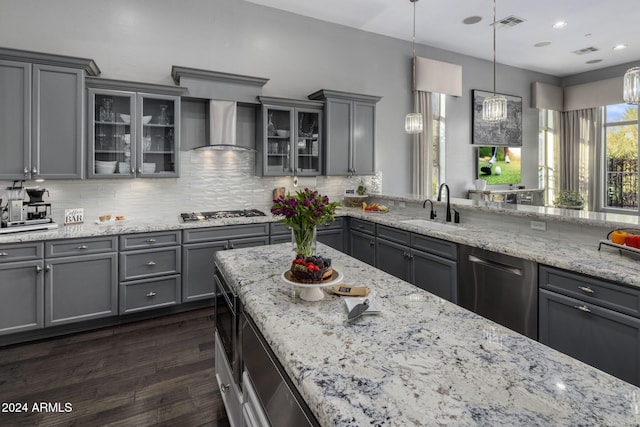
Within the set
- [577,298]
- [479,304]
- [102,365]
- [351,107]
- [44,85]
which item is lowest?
[102,365]

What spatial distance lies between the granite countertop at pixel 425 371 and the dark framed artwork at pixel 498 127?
19.7ft

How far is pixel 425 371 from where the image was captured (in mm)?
979

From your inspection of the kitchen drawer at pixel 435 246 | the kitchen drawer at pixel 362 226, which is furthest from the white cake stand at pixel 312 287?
the kitchen drawer at pixel 362 226

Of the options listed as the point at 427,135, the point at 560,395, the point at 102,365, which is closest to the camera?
the point at 560,395

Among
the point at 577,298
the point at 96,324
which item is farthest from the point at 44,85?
the point at 577,298

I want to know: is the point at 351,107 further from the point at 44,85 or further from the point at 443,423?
the point at 443,423

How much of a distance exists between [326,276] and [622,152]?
887 cm

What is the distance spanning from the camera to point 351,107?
481 centimetres

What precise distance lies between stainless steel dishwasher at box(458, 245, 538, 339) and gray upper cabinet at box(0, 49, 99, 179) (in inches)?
142

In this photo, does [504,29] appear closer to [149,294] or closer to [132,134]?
[132,134]

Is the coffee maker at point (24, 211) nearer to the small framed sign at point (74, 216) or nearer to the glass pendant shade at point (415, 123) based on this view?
the small framed sign at point (74, 216)

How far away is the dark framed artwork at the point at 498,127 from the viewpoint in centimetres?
659

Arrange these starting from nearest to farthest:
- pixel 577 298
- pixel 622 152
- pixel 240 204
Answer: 1. pixel 577 298
2. pixel 240 204
3. pixel 622 152

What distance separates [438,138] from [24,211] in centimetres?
588
